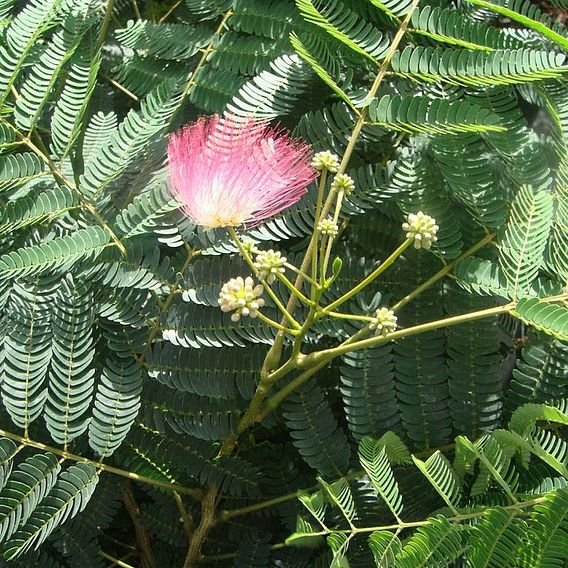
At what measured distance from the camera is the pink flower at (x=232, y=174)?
919 millimetres

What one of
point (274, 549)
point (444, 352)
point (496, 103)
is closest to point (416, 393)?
point (444, 352)

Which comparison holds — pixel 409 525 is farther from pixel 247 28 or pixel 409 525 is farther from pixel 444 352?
pixel 247 28

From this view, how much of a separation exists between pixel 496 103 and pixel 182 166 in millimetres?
495

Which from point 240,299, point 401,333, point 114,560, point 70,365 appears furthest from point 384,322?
point 114,560

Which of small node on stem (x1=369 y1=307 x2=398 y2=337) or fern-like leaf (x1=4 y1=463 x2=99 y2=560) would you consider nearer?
small node on stem (x1=369 y1=307 x2=398 y2=337)

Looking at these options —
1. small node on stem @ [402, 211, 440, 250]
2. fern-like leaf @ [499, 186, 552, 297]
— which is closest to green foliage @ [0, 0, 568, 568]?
fern-like leaf @ [499, 186, 552, 297]

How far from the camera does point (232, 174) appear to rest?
930mm

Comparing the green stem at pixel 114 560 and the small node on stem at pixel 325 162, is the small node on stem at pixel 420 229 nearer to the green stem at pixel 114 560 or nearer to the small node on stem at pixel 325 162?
the small node on stem at pixel 325 162

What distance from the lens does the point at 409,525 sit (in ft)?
3.20

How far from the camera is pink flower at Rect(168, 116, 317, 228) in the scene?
919 mm

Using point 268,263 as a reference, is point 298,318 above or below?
below

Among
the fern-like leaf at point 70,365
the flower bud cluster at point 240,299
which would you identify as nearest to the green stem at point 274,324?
the flower bud cluster at point 240,299

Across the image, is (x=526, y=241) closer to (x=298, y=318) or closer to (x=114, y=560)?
(x=298, y=318)

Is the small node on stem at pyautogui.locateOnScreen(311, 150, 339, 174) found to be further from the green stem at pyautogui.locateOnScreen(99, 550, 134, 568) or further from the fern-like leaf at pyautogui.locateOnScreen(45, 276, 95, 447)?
the green stem at pyautogui.locateOnScreen(99, 550, 134, 568)
